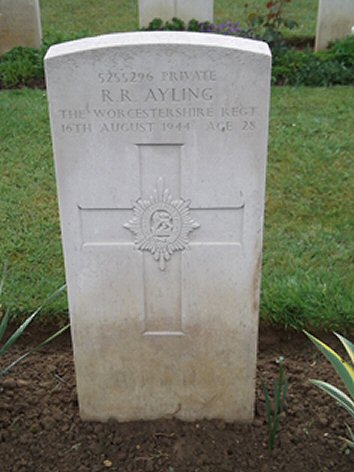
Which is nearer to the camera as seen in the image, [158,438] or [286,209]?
[158,438]

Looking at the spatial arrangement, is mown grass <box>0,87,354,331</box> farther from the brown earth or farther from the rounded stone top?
the rounded stone top

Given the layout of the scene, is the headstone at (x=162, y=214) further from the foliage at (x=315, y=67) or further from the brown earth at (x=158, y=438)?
the foliage at (x=315, y=67)

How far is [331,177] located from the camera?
15.7 ft

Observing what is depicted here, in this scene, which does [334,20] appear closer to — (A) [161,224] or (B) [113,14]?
(B) [113,14]

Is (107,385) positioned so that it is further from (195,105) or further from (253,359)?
(195,105)

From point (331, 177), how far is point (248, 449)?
8.60 ft

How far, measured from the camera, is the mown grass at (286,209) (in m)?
3.38

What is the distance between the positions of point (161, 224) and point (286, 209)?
219 cm

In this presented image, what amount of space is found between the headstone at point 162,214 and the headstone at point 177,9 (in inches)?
209

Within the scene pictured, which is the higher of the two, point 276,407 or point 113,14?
point 113,14

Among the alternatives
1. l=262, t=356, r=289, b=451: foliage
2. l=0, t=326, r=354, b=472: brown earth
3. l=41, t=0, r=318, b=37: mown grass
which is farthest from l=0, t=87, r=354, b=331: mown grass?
l=41, t=0, r=318, b=37: mown grass

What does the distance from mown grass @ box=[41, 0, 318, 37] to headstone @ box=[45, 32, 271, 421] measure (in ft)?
21.3

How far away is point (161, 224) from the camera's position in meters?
2.38

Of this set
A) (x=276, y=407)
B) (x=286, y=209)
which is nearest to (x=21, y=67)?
(x=286, y=209)
